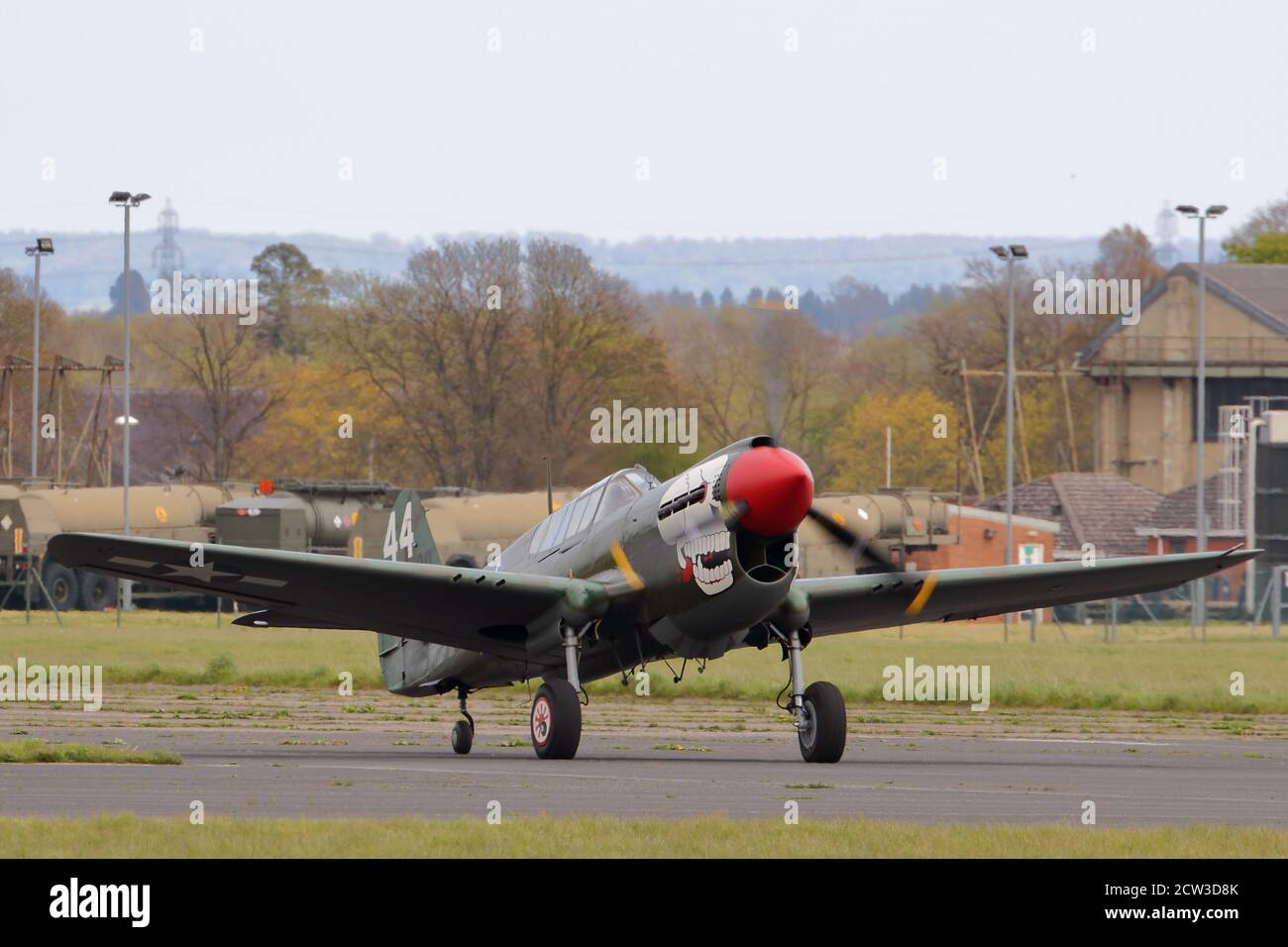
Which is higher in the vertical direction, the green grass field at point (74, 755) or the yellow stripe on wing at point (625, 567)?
the yellow stripe on wing at point (625, 567)

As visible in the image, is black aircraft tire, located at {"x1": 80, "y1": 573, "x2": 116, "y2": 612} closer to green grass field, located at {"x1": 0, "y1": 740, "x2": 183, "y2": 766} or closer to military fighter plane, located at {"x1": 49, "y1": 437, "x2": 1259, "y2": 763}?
military fighter plane, located at {"x1": 49, "y1": 437, "x2": 1259, "y2": 763}

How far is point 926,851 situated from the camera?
35.6 feet

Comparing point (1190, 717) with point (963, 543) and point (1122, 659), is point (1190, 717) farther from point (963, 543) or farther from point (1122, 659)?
point (963, 543)

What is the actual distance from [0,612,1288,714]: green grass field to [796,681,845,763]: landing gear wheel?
10985 mm

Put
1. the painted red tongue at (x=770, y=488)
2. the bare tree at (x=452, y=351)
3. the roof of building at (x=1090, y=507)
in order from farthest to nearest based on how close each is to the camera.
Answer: the roof of building at (x=1090, y=507) → the bare tree at (x=452, y=351) → the painted red tongue at (x=770, y=488)

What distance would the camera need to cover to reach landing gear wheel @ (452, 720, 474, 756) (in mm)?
19547

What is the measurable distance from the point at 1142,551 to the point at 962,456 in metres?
23.2

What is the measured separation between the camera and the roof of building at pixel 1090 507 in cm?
7894

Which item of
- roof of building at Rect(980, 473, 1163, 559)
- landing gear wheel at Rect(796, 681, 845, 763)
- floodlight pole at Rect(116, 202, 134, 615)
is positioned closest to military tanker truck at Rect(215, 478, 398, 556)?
floodlight pole at Rect(116, 202, 134, 615)

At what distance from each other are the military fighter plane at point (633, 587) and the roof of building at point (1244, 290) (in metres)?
70.7

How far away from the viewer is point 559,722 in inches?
709

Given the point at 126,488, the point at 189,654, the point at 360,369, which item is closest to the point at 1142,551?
the point at 360,369

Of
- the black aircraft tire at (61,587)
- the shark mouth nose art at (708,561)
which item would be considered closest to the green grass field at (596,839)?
the shark mouth nose art at (708,561)

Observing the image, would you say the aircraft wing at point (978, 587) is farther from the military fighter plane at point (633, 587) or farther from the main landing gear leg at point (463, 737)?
the main landing gear leg at point (463, 737)
